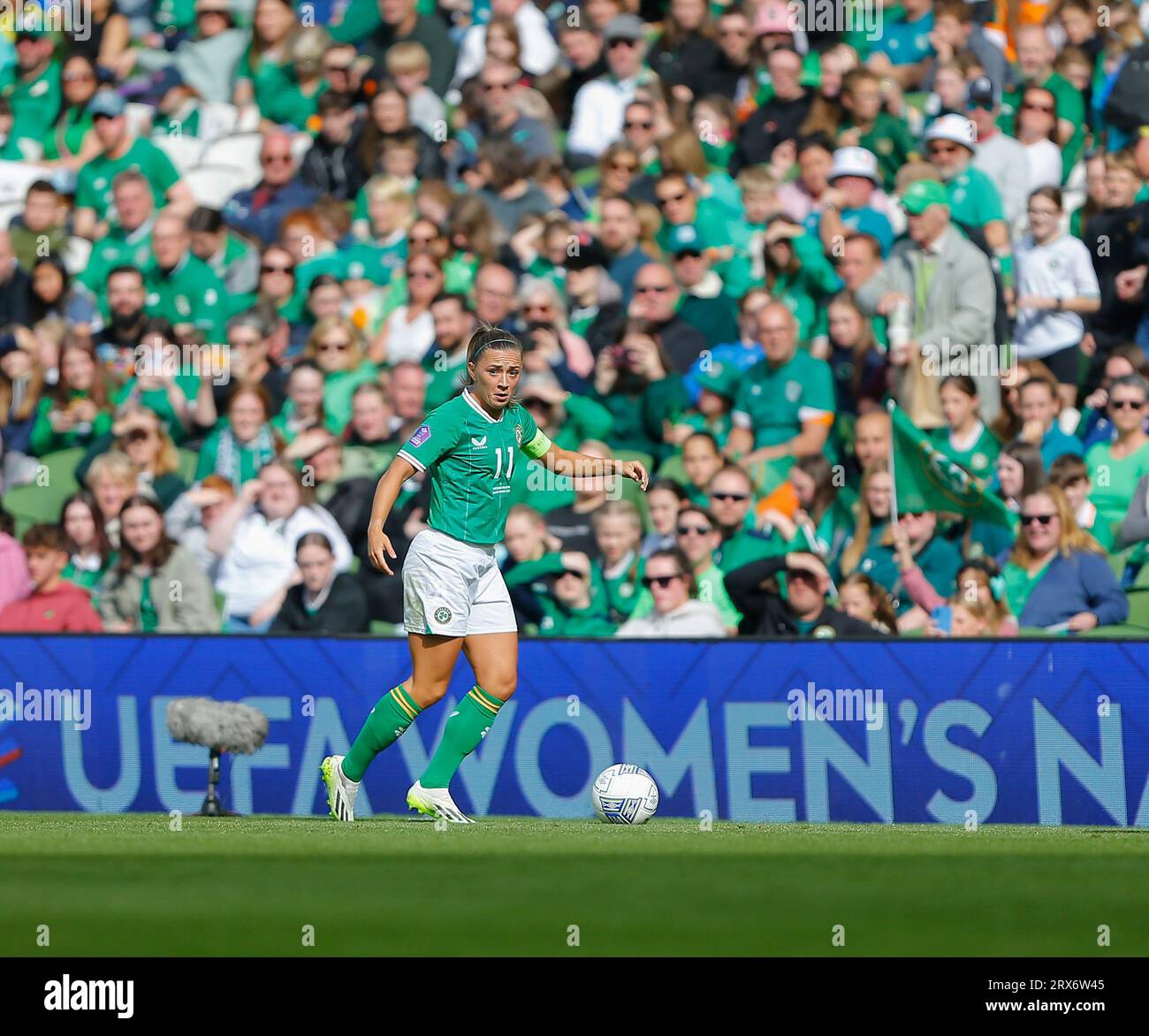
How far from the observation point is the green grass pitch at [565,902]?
21.6 ft

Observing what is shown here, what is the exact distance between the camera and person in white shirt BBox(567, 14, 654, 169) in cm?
1441

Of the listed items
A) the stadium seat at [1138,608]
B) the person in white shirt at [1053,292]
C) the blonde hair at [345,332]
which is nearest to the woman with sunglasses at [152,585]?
the blonde hair at [345,332]

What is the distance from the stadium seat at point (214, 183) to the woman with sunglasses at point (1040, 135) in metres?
5.87

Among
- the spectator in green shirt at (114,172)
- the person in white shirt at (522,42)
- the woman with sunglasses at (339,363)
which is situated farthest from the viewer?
the spectator in green shirt at (114,172)

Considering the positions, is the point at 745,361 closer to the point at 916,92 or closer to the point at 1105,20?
the point at 916,92

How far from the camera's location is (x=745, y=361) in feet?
42.3

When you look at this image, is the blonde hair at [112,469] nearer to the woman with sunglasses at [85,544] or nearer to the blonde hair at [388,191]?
the woman with sunglasses at [85,544]

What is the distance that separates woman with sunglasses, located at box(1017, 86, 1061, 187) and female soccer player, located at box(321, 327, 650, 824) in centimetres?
589

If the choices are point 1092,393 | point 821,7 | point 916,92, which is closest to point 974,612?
point 1092,393

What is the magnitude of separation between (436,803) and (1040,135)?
7.20 meters

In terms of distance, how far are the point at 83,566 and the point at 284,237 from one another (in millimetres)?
3076

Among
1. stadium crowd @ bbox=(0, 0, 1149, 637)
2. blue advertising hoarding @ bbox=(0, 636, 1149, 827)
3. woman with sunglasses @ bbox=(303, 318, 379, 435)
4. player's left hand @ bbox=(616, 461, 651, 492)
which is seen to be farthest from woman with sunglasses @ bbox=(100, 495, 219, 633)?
player's left hand @ bbox=(616, 461, 651, 492)

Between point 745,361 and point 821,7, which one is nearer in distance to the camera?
point 745,361

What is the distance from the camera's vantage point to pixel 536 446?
8.73 metres
